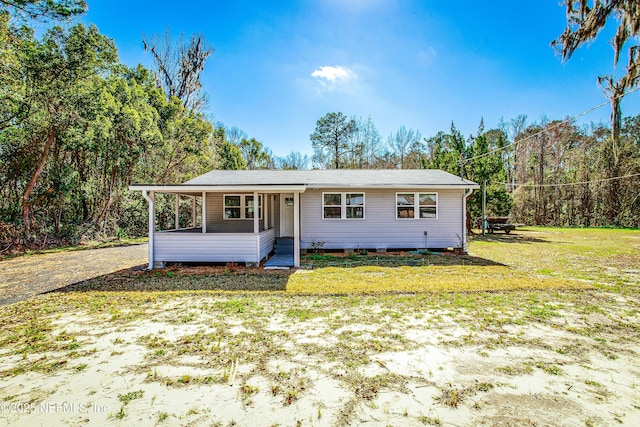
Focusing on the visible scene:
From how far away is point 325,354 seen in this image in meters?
3.33

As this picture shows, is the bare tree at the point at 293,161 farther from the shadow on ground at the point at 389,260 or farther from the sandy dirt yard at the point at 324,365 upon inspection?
the sandy dirt yard at the point at 324,365

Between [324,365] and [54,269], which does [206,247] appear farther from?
[324,365]

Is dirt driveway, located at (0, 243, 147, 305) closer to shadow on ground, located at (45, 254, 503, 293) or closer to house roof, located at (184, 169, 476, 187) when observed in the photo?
shadow on ground, located at (45, 254, 503, 293)

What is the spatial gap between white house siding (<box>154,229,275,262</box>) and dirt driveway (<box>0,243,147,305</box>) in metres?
1.51

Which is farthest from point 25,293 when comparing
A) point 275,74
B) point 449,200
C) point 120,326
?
point 275,74

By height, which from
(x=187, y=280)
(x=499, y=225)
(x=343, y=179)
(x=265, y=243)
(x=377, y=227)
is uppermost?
(x=343, y=179)

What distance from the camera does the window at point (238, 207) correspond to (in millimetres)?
11828

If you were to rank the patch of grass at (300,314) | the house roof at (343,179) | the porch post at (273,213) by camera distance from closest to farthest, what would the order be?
the patch of grass at (300,314) < the house roof at (343,179) < the porch post at (273,213)

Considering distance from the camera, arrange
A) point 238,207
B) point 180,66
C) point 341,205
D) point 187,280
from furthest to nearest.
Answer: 1. point 180,66
2. point 238,207
3. point 341,205
4. point 187,280

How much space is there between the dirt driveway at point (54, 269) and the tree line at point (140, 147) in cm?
313

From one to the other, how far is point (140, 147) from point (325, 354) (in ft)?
53.5

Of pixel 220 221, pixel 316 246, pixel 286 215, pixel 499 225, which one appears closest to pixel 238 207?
pixel 220 221

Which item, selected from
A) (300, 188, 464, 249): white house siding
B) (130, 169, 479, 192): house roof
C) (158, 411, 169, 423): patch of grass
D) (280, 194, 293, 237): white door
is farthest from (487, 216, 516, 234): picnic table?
(158, 411, 169, 423): patch of grass

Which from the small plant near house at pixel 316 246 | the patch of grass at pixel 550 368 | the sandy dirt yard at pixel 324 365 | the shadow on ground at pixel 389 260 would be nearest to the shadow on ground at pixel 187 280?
the sandy dirt yard at pixel 324 365
